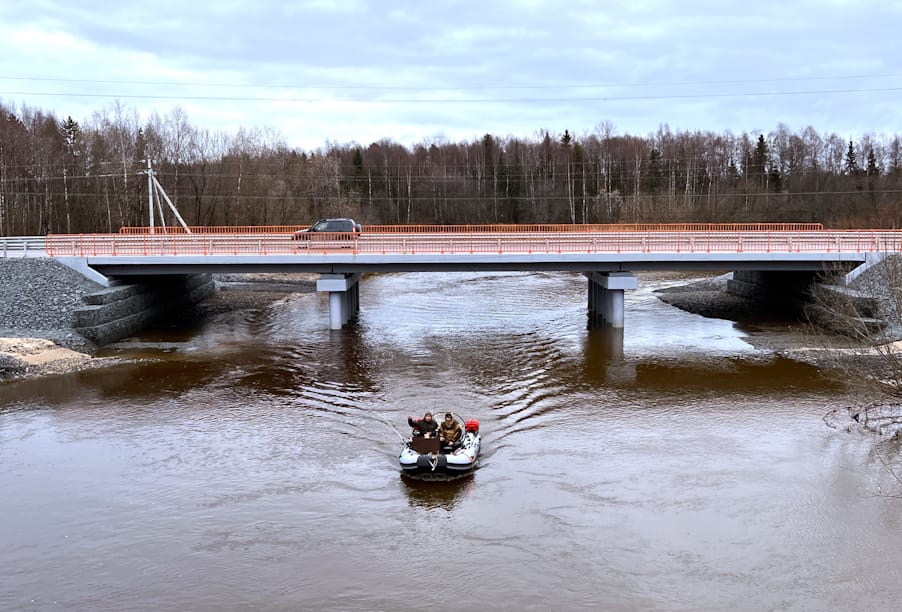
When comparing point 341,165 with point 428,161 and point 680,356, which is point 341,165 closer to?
point 428,161

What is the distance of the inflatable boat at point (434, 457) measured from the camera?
16922mm

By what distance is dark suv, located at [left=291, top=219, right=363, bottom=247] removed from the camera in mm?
34781

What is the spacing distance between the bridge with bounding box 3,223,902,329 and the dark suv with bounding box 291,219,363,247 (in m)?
0.20

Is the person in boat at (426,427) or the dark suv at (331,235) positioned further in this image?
the dark suv at (331,235)

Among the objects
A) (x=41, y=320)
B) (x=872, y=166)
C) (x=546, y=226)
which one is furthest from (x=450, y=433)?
(x=872, y=166)

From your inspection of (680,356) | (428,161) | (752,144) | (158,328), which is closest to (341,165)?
(428,161)

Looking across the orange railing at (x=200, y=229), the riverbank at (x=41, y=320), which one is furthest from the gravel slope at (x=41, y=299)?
the orange railing at (x=200, y=229)

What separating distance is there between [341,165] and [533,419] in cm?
8791

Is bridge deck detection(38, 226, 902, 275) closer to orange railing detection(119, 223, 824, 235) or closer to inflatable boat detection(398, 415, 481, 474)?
orange railing detection(119, 223, 824, 235)

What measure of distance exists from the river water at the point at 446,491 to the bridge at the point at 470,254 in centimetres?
606

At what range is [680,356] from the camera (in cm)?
3023

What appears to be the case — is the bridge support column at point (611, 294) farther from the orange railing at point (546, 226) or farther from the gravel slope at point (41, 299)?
the gravel slope at point (41, 299)

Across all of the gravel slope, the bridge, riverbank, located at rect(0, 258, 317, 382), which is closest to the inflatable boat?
riverbank, located at rect(0, 258, 317, 382)

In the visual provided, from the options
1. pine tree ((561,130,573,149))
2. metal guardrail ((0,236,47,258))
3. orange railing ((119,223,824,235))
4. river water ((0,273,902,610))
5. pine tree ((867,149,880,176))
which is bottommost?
river water ((0,273,902,610))
